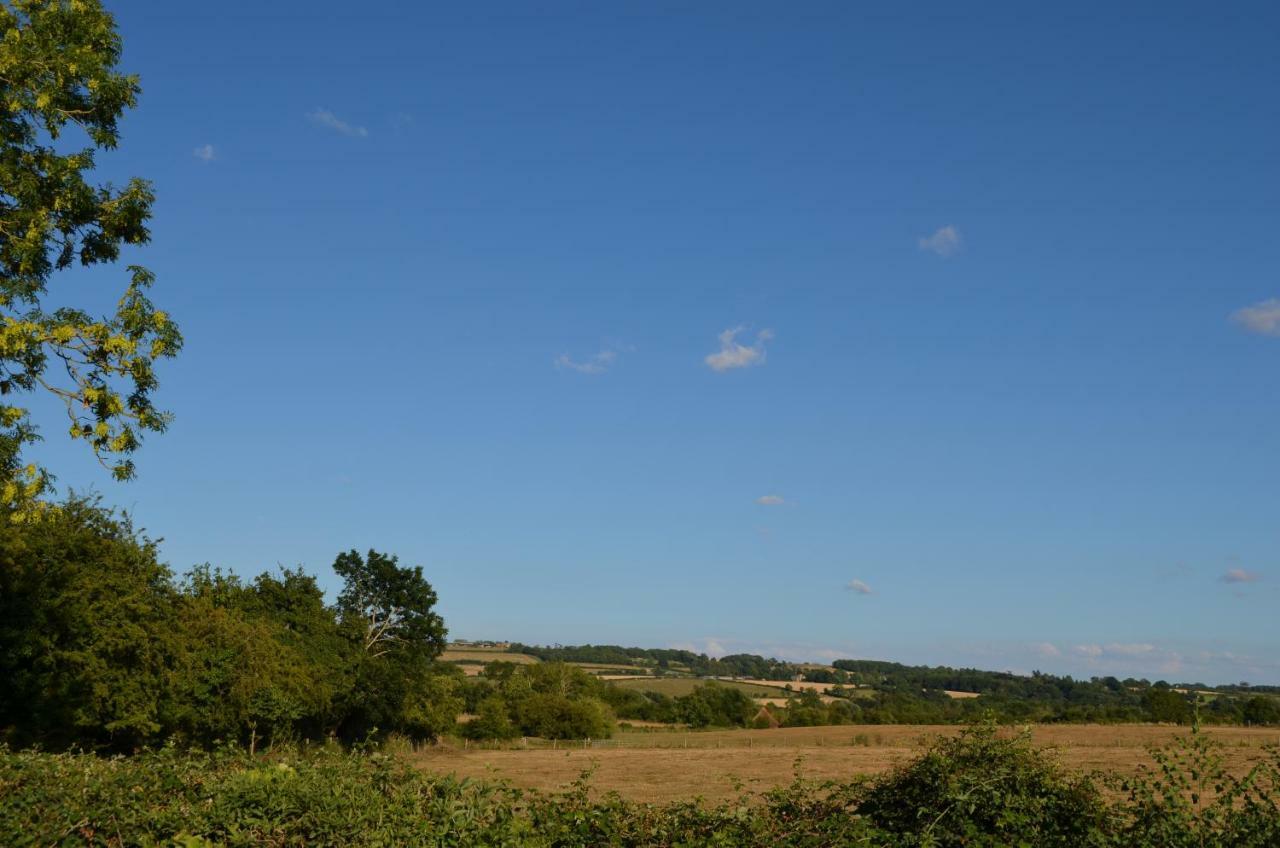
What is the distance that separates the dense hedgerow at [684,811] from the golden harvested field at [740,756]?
2633 centimetres

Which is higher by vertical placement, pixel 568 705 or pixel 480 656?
pixel 480 656

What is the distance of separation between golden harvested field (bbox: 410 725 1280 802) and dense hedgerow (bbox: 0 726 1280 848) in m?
26.3

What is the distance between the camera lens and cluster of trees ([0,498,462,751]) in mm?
28422

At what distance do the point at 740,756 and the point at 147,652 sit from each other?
125 ft

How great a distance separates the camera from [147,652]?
31.2 meters

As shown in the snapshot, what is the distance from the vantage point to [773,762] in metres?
53.3

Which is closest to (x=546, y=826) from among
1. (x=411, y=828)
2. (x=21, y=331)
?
(x=411, y=828)

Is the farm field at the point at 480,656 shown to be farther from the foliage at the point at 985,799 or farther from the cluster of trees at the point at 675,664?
the foliage at the point at 985,799

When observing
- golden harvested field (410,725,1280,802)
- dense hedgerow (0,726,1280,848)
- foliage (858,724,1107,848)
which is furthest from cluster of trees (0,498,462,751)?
foliage (858,724,1107,848)

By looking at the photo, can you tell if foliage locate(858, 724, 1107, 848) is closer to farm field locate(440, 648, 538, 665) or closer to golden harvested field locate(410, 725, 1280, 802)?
golden harvested field locate(410, 725, 1280, 802)

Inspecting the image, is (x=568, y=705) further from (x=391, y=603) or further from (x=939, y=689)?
(x=939, y=689)

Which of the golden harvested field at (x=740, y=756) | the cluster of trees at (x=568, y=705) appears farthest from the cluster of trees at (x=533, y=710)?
the golden harvested field at (x=740, y=756)

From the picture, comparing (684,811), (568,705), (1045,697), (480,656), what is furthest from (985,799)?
(480,656)

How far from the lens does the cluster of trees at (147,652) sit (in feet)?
93.2
